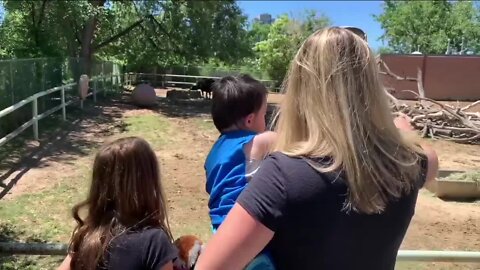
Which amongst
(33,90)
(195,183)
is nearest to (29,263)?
(195,183)

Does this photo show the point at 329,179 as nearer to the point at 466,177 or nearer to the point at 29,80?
the point at 466,177

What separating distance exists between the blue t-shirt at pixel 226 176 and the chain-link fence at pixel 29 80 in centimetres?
840

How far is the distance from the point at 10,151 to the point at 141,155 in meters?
8.56

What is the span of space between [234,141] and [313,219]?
93 centimetres

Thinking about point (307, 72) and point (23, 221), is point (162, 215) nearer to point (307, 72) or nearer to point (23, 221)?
point (307, 72)

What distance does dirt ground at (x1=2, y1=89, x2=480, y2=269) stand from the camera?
6258mm

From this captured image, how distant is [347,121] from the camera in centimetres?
134

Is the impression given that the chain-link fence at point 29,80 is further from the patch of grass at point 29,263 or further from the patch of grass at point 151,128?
the patch of grass at point 29,263

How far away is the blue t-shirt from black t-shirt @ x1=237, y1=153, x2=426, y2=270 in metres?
0.75

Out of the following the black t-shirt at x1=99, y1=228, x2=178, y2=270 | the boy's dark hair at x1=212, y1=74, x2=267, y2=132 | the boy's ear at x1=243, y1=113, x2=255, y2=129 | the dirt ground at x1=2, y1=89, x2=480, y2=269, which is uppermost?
the boy's dark hair at x1=212, y1=74, x2=267, y2=132

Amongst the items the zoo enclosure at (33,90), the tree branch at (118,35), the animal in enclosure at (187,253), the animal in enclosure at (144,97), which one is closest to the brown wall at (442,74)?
the animal in enclosure at (144,97)

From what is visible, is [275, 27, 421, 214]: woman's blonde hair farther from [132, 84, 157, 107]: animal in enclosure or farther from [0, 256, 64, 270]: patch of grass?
[132, 84, 157, 107]: animal in enclosure

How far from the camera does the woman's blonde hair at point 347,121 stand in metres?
1.32

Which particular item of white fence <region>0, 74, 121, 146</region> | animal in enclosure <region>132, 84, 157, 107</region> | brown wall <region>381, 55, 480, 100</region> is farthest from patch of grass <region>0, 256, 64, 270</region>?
brown wall <region>381, 55, 480, 100</region>
